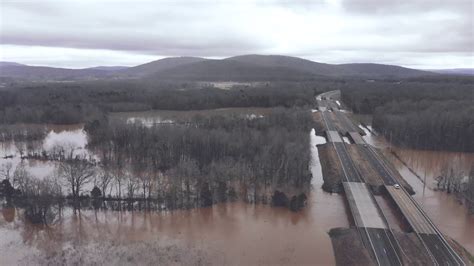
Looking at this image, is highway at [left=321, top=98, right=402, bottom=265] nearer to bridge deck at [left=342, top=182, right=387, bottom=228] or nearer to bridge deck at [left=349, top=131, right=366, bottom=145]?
bridge deck at [left=342, top=182, right=387, bottom=228]

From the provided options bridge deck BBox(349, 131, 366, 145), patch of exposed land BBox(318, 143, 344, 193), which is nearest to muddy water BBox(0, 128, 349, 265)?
patch of exposed land BBox(318, 143, 344, 193)

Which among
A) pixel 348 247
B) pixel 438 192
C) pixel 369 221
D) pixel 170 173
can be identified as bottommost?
pixel 348 247

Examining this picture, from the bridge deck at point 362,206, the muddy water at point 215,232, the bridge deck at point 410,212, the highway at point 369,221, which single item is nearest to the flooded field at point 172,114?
the highway at point 369,221

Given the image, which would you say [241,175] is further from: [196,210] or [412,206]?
[412,206]

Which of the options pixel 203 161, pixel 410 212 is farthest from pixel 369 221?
pixel 203 161

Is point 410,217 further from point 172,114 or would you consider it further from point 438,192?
point 172,114
